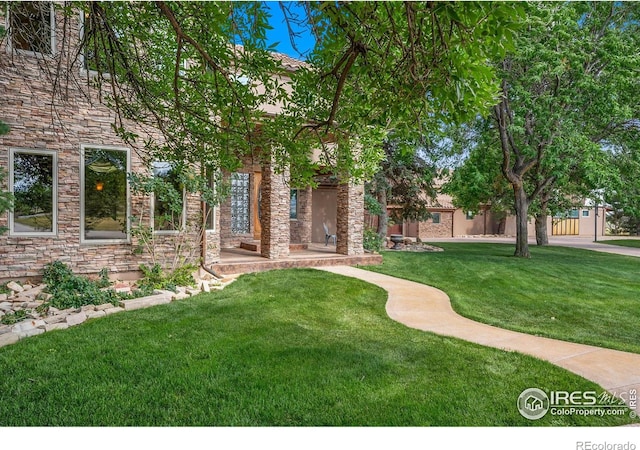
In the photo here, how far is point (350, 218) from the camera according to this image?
11156 millimetres

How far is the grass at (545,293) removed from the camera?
17.2 ft

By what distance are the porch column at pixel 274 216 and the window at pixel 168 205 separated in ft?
7.58

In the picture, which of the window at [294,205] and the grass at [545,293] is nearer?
the grass at [545,293]

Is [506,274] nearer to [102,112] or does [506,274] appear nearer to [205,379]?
[205,379]

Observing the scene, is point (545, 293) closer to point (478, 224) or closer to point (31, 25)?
point (31, 25)

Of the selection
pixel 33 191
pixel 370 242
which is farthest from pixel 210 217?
pixel 370 242

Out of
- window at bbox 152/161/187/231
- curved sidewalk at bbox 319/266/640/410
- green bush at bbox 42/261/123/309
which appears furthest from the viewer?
window at bbox 152/161/187/231

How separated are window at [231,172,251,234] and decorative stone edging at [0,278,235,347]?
672 centimetres

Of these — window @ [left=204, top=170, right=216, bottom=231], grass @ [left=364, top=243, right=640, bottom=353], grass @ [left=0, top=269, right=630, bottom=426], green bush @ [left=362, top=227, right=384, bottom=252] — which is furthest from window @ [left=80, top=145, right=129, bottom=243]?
green bush @ [left=362, top=227, right=384, bottom=252]

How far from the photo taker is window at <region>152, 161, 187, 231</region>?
25.6 ft

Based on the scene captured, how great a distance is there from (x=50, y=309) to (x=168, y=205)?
3.11 metres
